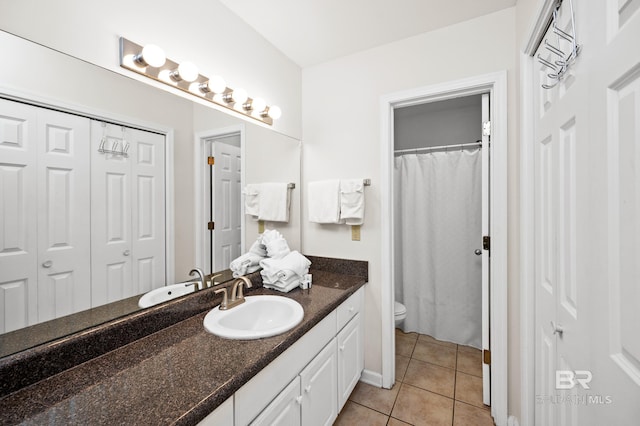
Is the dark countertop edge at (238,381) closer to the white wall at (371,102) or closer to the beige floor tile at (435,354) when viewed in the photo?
the white wall at (371,102)

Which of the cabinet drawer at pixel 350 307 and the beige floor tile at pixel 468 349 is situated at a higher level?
the cabinet drawer at pixel 350 307

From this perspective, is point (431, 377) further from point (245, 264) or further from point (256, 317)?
point (245, 264)

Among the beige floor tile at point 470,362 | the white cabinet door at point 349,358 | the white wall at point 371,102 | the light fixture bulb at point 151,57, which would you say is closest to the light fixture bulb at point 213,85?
the light fixture bulb at point 151,57

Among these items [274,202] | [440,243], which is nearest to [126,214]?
[274,202]

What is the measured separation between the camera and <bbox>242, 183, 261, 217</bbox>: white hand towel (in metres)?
1.70

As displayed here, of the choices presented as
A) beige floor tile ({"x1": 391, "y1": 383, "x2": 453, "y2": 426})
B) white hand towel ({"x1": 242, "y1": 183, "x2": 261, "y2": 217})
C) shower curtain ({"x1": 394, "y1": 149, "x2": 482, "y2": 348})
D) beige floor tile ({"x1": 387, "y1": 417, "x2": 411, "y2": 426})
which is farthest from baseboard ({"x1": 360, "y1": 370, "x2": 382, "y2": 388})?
white hand towel ({"x1": 242, "y1": 183, "x2": 261, "y2": 217})

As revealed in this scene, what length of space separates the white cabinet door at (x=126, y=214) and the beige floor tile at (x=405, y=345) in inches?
79.9

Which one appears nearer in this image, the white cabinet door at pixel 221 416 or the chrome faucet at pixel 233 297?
the white cabinet door at pixel 221 416

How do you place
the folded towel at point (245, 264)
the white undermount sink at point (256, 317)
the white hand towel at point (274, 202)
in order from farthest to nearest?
the white hand towel at point (274, 202)
the folded towel at point (245, 264)
the white undermount sink at point (256, 317)

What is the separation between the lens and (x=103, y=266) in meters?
0.99

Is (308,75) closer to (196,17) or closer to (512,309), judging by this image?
(196,17)

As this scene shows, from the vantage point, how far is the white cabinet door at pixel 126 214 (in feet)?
3.20

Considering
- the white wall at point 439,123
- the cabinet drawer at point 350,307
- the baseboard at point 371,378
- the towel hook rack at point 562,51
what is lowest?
the baseboard at point 371,378

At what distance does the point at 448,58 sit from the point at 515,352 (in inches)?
70.1
